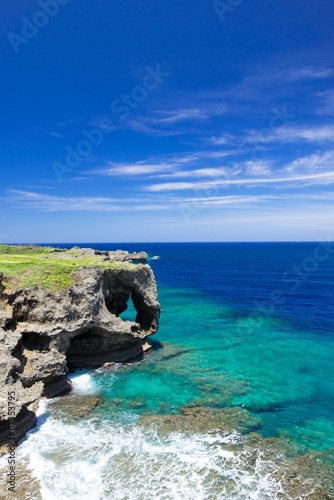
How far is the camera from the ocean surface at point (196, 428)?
1482 centimetres

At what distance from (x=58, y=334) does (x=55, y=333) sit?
37 centimetres

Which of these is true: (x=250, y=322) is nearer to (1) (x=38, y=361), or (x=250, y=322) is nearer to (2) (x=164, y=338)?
(2) (x=164, y=338)

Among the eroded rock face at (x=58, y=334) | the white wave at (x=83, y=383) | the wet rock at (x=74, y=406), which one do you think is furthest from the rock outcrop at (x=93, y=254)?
the wet rock at (x=74, y=406)

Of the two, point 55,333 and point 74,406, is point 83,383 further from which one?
point 55,333

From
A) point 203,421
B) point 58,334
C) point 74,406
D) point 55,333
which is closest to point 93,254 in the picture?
point 58,334

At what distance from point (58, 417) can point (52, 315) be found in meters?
7.35

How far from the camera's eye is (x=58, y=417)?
19.9m

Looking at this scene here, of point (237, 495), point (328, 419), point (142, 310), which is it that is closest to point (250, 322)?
point (142, 310)

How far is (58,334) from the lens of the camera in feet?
76.6

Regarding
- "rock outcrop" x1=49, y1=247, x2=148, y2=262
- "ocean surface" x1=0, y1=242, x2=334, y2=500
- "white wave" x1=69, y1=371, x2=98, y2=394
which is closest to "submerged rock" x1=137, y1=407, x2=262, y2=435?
"ocean surface" x1=0, y1=242, x2=334, y2=500

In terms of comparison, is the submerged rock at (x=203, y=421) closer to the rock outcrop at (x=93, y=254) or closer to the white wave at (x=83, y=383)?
the white wave at (x=83, y=383)

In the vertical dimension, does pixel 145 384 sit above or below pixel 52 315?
below

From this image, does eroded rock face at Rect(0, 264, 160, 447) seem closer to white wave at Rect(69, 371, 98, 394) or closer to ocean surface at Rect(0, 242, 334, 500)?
white wave at Rect(69, 371, 98, 394)

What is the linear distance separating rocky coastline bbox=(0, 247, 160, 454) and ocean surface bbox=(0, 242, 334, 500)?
1.46 meters
